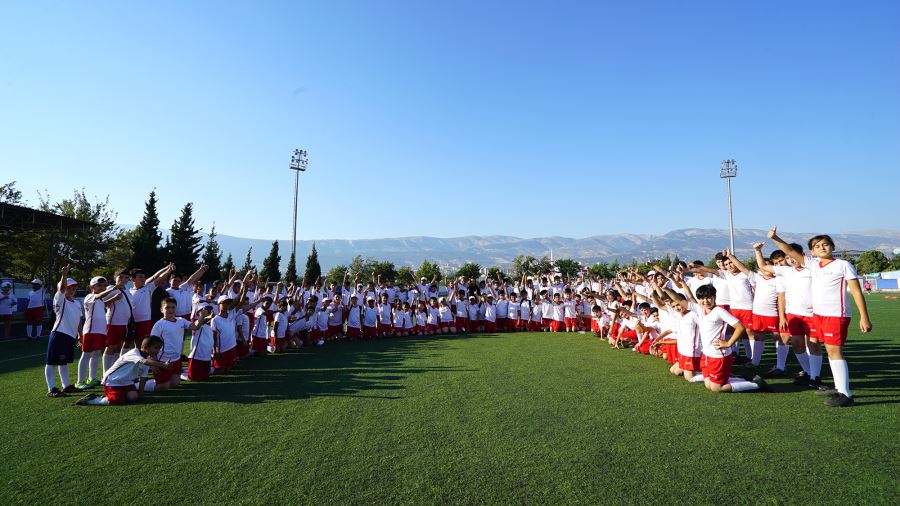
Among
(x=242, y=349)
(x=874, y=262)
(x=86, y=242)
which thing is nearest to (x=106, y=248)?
(x=86, y=242)

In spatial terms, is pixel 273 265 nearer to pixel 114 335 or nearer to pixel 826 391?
pixel 114 335

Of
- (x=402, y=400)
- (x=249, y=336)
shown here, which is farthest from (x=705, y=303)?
(x=249, y=336)

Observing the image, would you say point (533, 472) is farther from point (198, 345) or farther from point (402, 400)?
point (198, 345)

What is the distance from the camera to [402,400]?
5539 mm

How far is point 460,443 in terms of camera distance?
13.1 ft

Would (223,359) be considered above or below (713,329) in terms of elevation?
below

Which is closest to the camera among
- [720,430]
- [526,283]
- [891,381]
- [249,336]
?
[720,430]

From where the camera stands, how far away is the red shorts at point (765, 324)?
6.89 metres

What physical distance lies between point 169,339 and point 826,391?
891 cm

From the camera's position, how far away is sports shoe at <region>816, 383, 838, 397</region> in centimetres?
A: 523

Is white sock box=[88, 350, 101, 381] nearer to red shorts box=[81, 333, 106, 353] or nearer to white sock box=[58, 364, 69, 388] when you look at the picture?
red shorts box=[81, 333, 106, 353]

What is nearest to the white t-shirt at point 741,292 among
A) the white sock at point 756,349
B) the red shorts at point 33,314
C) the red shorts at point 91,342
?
the white sock at point 756,349

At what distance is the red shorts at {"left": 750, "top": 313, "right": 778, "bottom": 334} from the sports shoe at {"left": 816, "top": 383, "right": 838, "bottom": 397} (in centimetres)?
140

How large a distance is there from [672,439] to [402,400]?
3.07 m
